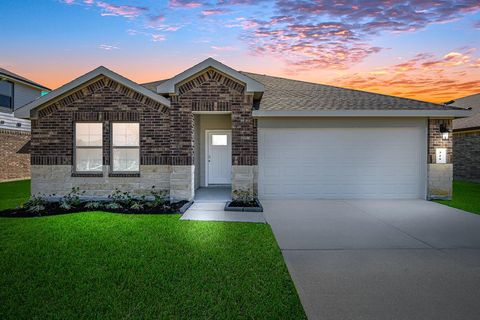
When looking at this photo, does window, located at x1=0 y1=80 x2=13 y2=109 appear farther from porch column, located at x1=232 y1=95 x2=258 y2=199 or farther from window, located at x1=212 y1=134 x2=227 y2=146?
porch column, located at x1=232 y1=95 x2=258 y2=199

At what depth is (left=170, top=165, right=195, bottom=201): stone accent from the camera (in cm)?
1005

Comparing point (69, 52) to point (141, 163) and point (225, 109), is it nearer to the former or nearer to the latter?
point (141, 163)

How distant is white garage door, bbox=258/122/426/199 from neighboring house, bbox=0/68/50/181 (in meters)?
16.4

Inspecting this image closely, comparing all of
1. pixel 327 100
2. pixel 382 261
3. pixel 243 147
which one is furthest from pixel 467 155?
pixel 382 261

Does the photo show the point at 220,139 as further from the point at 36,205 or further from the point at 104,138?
the point at 36,205

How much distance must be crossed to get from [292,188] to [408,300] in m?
7.49

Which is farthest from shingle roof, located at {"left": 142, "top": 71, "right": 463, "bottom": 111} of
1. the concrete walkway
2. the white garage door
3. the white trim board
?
the concrete walkway

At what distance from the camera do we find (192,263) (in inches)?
186

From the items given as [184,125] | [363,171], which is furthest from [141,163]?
[363,171]

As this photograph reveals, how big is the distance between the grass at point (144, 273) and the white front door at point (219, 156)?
266 inches

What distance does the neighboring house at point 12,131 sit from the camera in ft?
60.7

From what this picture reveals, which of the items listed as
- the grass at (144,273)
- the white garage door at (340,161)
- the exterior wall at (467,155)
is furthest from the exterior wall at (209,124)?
the exterior wall at (467,155)

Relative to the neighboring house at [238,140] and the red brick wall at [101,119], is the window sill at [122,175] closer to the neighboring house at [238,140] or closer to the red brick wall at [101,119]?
the neighboring house at [238,140]

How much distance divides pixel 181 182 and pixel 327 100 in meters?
6.43
